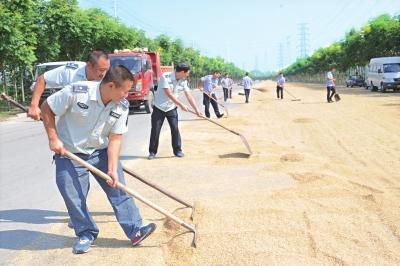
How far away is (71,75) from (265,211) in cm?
233

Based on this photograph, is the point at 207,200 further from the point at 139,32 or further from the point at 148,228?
the point at 139,32

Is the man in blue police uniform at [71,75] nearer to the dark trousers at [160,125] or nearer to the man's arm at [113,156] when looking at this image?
the man's arm at [113,156]

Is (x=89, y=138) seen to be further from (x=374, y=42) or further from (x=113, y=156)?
(x=374, y=42)

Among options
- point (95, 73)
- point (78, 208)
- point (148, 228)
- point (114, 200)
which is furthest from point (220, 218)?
point (95, 73)

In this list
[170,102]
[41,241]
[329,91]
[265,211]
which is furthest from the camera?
[329,91]

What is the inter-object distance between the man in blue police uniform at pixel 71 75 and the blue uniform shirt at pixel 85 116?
49 centimetres

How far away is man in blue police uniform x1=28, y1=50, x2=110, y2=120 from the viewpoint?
451 cm

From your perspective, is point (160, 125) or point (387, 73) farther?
point (387, 73)

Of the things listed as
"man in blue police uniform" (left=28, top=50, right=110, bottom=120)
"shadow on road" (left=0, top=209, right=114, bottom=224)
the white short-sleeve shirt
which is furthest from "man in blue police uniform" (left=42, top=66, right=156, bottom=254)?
the white short-sleeve shirt

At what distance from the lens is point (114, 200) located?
14.1 ft

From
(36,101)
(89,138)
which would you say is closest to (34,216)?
(36,101)

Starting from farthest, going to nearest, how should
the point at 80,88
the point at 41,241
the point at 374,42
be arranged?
the point at 374,42 < the point at 41,241 < the point at 80,88

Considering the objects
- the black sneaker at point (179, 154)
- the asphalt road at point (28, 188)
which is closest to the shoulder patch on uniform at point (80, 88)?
Result: the asphalt road at point (28, 188)

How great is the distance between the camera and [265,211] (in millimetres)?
5062
